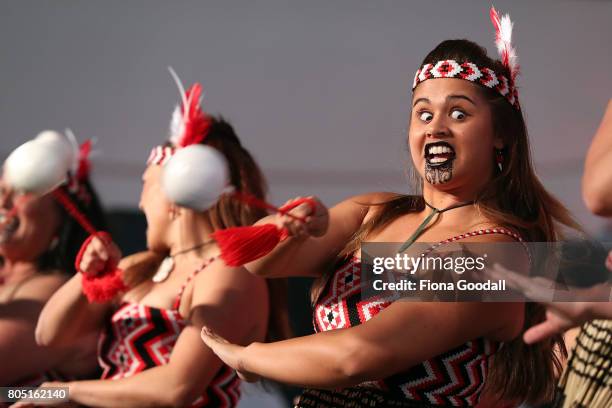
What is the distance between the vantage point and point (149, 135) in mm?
2561

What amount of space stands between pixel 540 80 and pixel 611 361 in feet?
2.41

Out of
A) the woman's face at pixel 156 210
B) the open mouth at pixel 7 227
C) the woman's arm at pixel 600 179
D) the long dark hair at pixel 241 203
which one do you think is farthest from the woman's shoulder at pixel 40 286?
the woman's arm at pixel 600 179

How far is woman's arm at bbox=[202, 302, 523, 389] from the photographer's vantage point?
4.53 ft

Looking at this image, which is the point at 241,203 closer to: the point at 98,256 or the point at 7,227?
the point at 98,256

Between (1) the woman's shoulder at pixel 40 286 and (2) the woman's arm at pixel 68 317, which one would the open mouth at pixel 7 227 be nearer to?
(1) the woman's shoulder at pixel 40 286

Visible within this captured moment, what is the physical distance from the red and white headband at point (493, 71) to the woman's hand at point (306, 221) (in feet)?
1.10

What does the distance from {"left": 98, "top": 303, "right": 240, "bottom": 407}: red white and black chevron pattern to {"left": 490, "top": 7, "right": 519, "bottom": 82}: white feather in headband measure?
93 cm

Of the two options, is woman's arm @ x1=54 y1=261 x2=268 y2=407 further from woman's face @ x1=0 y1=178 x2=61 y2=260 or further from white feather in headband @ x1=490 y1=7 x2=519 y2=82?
white feather in headband @ x1=490 y1=7 x2=519 y2=82

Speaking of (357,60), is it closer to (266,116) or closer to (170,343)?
(266,116)

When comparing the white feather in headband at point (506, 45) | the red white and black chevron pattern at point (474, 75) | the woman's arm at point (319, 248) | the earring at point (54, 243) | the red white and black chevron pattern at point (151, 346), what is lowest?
the red white and black chevron pattern at point (151, 346)

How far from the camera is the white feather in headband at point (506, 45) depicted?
1.65 meters

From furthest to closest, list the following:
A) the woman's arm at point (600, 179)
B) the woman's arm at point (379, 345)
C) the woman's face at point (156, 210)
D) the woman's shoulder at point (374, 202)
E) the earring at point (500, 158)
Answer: the woman's face at point (156, 210) < the woman's shoulder at point (374, 202) < the earring at point (500, 158) < the woman's arm at point (379, 345) < the woman's arm at point (600, 179)

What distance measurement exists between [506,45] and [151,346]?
3.45ft

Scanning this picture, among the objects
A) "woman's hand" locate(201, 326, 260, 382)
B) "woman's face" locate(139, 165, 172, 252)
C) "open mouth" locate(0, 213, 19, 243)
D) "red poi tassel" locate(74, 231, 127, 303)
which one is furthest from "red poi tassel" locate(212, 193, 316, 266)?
"open mouth" locate(0, 213, 19, 243)
